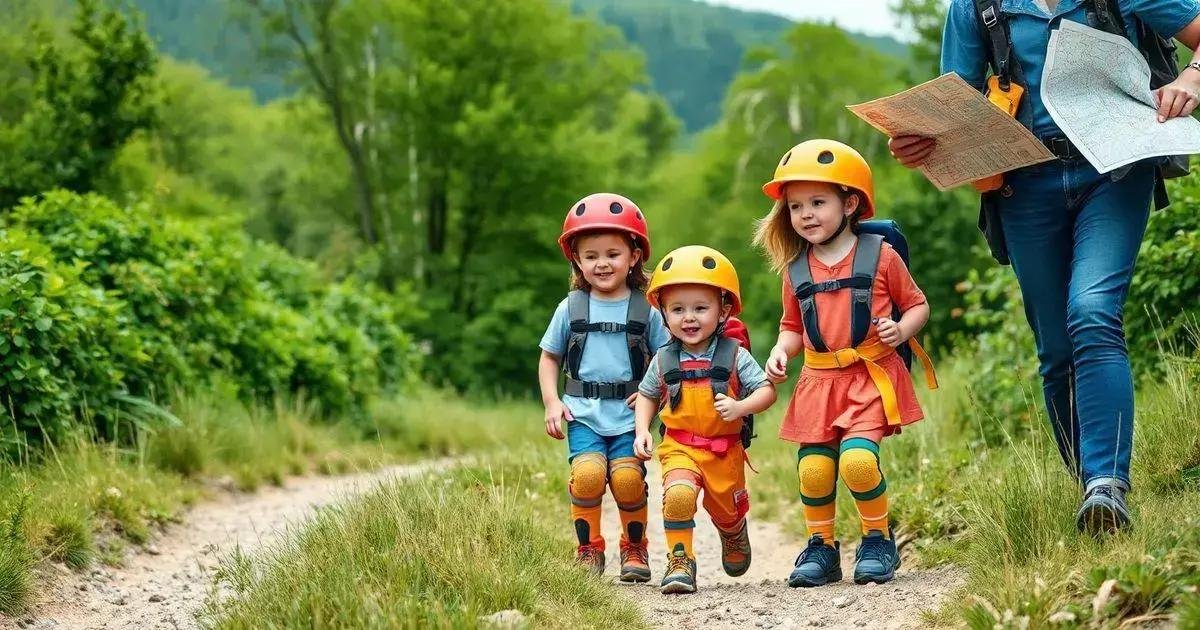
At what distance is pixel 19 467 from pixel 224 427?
2.79 m

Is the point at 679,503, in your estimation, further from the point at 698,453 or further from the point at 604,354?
the point at 604,354

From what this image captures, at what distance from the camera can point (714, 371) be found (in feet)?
17.7

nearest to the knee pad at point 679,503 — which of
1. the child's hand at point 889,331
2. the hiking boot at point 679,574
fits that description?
the hiking boot at point 679,574

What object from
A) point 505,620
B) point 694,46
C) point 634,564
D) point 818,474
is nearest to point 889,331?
point 818,474

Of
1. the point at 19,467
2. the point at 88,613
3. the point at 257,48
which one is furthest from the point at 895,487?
the point at 257,48

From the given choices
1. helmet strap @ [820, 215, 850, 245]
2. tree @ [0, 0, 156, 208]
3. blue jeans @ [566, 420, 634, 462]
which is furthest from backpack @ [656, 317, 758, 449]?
tree @ [0, 0, 156, 208]

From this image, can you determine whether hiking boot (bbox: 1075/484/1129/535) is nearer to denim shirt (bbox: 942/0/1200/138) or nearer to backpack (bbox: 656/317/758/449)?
denim shirt (bbox: 942/0/1200/138)

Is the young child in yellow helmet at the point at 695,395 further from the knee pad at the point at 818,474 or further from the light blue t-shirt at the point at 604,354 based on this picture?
the knee pad at the point at 818,474

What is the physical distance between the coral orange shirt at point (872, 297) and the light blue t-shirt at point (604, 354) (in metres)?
0.81

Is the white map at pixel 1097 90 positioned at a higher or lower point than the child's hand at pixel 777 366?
higher

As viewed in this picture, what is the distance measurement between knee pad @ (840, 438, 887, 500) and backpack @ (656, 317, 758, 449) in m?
0.46

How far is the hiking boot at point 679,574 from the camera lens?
526cm

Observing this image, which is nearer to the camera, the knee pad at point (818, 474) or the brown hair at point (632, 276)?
the knee pad at point (818, 474)

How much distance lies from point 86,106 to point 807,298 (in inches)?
373
